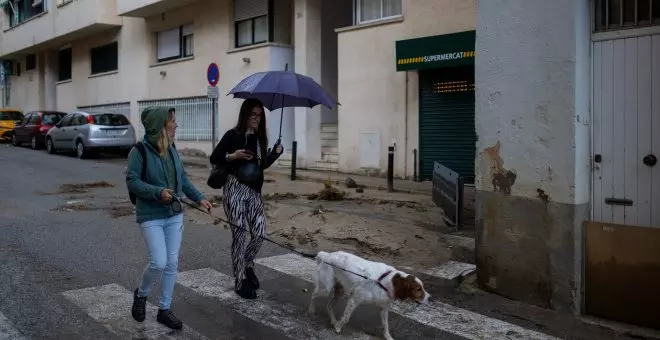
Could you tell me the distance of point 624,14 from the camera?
5367mm

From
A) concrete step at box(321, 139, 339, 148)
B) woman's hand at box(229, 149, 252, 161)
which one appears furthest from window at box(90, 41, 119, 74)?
woman's hand at box(229, 149, 252, 161)

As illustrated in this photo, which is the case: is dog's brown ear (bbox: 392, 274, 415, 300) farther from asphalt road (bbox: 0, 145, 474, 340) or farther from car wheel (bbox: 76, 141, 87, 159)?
car wheel (bbox: 76, 141, 87, 159)

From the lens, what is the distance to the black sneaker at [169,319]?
4883mm

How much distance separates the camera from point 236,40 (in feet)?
67.0

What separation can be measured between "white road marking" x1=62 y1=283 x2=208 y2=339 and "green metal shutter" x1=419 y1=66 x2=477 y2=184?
370 inches

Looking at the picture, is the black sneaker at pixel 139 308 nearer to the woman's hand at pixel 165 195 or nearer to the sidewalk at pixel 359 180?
the woman's hand at pixel 165 195

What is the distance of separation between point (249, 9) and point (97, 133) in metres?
6.31

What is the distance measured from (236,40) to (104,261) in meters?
14.3

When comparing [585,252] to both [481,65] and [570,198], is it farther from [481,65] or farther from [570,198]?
[481,65]

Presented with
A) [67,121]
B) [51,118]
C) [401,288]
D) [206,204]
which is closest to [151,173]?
[206,204]

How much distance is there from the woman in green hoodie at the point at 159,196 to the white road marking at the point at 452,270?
2.95 meters

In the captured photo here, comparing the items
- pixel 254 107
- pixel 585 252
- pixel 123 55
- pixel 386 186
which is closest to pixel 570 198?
pixel 585 252

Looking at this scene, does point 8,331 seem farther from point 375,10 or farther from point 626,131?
point 375,10

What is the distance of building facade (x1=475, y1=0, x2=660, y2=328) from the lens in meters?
5.17
